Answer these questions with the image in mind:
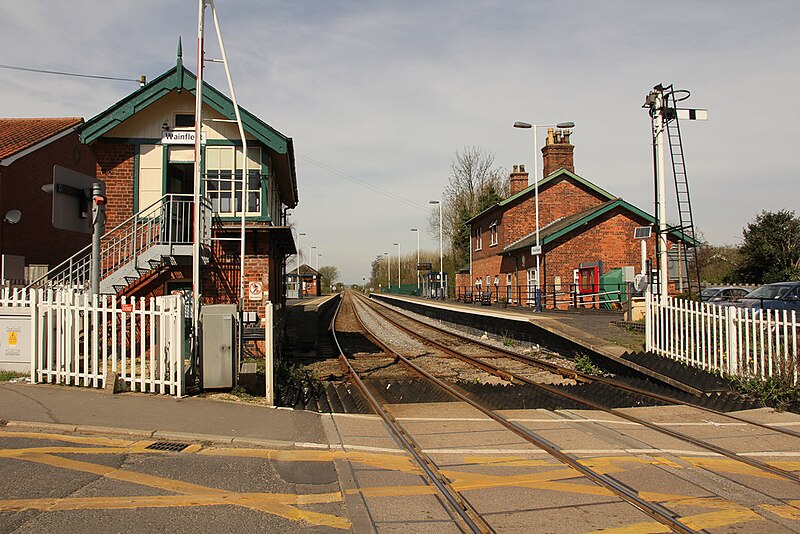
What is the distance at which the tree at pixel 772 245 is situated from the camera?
124 feet

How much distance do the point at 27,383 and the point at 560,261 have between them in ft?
92.2

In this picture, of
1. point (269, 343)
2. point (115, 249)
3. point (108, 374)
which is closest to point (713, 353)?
point (269, 343)

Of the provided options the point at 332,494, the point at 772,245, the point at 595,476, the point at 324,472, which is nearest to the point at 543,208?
the point at 772,245

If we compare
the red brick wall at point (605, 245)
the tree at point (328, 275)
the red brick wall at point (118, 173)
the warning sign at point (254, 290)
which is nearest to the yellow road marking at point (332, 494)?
the warning sign at point (254, 290)

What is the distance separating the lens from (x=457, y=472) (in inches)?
236

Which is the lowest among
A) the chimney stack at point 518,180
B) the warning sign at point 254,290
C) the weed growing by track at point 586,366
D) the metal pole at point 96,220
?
the weed growing by track at point 586,366

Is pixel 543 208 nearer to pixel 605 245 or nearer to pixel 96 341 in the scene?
pixel 605 245

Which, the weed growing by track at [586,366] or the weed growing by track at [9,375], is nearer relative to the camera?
the weed growing by track at [9,375]

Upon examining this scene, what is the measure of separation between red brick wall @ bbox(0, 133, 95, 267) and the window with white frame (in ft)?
32.5

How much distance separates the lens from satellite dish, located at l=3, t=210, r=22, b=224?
19.9 meters

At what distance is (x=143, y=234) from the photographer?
14102 millimetres

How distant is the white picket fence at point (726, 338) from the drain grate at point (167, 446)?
8.42m

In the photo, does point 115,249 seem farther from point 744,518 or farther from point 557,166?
point 557,166

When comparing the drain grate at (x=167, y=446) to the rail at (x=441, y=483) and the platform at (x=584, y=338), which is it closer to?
the rail at (x=441, y=483)
